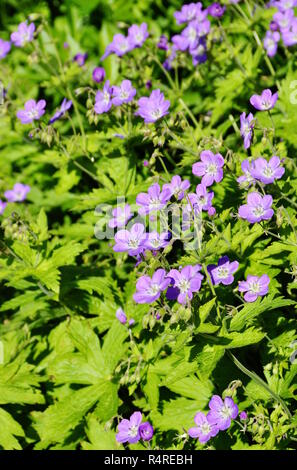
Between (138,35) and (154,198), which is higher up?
(138,35)

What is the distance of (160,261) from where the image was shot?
264cm

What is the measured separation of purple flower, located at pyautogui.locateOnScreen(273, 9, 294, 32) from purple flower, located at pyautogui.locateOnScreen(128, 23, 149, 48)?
3.03 ft

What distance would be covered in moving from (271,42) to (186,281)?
2.39 meters

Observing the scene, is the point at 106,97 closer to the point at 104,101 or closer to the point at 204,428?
the point at 104,101

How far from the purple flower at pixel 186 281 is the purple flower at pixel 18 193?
7.68 ft

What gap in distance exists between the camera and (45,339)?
3.63 meters

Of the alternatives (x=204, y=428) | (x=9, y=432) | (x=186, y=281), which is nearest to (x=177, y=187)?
(x=186, y=281)

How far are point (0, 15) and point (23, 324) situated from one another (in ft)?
13.6

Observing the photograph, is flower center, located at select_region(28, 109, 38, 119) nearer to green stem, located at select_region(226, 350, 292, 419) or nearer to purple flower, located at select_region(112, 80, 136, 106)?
purple flower, located at select_region(112, 80, 136, 106)

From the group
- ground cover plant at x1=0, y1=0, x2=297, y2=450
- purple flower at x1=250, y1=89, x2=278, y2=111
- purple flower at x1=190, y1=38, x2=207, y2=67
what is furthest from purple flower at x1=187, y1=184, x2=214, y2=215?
purple flower at x1=190, y1=38, x2=207, y2=67

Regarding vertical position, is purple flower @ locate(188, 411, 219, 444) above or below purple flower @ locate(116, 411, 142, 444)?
above

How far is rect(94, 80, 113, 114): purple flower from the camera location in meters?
3.50

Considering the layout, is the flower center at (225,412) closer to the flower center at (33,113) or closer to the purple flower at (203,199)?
the purple flower at (203,199)

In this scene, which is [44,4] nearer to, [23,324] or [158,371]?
[23,324]
